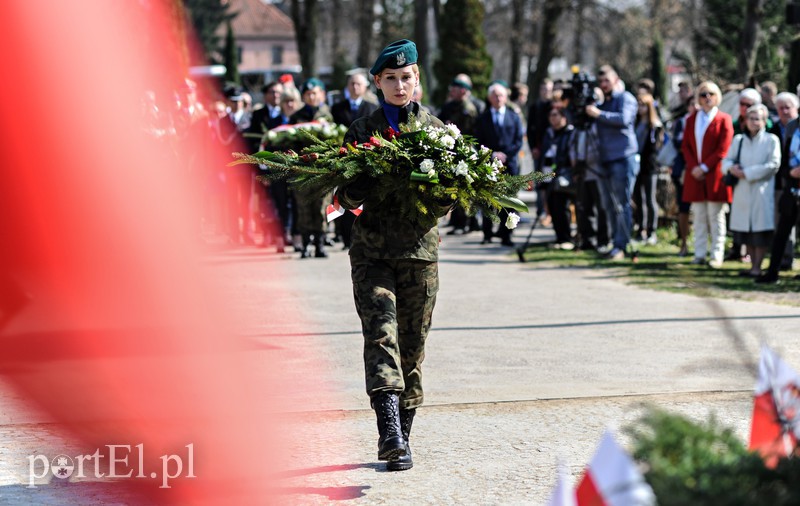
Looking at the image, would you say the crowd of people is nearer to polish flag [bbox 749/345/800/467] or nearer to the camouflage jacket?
the camouflage jacket

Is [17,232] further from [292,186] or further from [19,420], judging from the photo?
[292,186]

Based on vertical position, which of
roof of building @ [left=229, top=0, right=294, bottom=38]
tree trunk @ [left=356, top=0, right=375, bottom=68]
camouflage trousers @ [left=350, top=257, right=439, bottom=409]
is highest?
roof of building @ [left=229, top=0, right=294, bottom=38]

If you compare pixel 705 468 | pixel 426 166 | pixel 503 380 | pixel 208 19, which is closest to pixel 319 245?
pixel 503 380

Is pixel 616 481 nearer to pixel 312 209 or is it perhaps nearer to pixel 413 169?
pixel 413 169

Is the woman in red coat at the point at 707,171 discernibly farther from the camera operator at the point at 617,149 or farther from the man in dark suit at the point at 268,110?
the man in dark suit at the point at 268,110

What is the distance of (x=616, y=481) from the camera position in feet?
8.79

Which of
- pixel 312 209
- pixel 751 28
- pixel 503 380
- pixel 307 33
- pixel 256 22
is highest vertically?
pixel 256 22

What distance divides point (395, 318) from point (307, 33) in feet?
113

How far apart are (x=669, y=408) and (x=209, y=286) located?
7170 millimetres

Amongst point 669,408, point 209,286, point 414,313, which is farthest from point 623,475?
point 209,286

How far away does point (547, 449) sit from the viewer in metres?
6.18

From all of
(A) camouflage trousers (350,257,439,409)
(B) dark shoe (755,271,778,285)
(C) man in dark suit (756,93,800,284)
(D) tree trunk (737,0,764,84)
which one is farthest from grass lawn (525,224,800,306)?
(D) tree trunk (737,0,764,84)

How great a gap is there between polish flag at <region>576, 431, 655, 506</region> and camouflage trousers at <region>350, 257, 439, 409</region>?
3093 mm

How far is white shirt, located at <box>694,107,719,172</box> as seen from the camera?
1431cm
